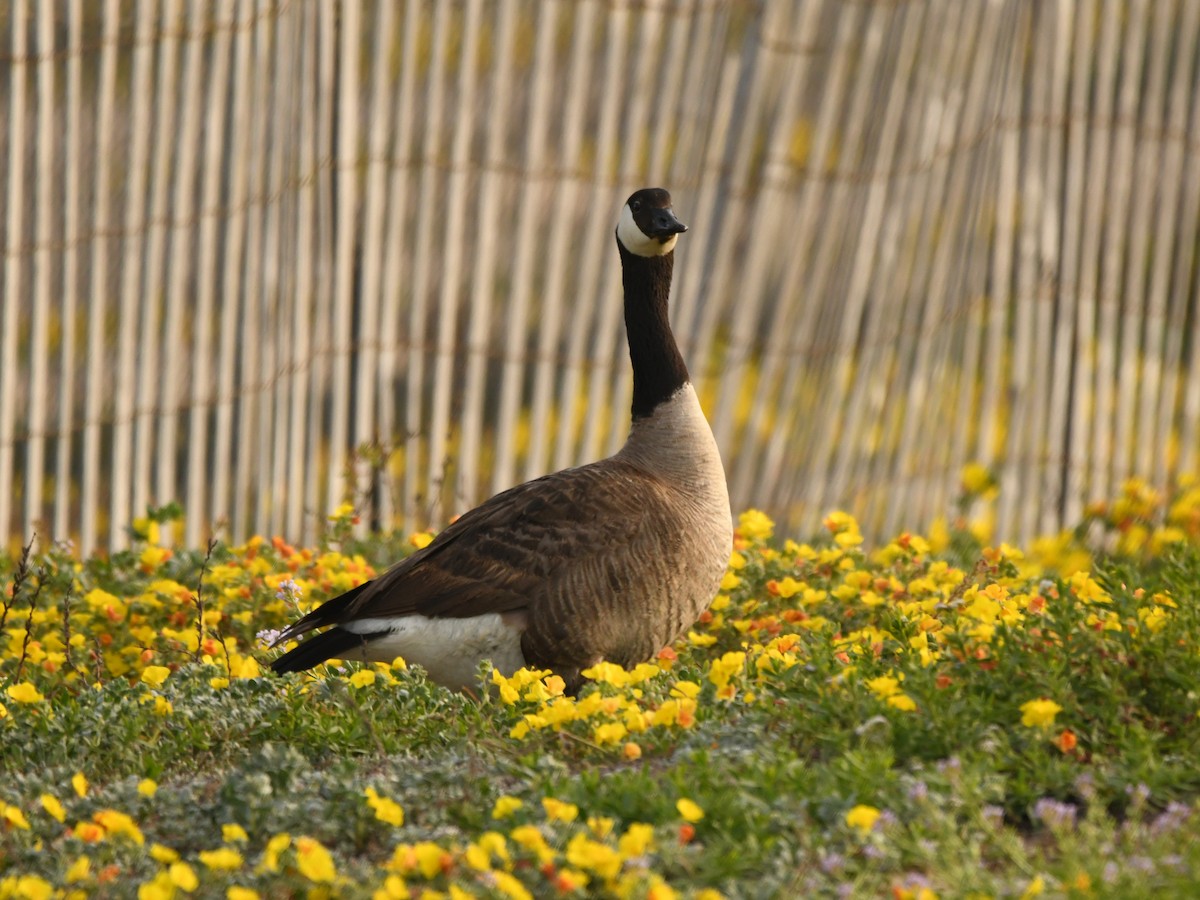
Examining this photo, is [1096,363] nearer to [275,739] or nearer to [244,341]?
[244,341]

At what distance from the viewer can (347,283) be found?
7199 millimetres

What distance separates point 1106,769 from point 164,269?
15.4 ft

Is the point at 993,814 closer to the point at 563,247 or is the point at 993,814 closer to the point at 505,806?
the point at 505,806

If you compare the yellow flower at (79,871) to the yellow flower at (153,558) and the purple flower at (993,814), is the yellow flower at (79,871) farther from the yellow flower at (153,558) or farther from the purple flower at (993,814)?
the yellow flower at (153,558)

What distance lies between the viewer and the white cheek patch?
18.0ft

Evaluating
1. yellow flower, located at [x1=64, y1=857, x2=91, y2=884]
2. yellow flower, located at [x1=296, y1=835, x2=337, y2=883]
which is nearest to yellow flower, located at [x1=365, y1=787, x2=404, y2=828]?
yellow flower, located at [x1=296, y1=835, x2=337, y2=883]

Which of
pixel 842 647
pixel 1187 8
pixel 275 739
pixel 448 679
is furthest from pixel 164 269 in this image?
pixel 1187 8

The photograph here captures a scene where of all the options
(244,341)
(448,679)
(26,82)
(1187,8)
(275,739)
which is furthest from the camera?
(1187,8)

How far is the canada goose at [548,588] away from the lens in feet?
15.4

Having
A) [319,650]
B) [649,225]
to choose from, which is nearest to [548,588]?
[319,650]

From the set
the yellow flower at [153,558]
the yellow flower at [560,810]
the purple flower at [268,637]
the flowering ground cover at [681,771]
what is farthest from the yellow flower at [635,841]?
the yellow flower at [153,558]

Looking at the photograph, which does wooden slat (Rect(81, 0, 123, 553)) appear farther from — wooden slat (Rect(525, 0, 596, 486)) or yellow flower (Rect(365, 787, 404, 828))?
yellow flower (Rect(365, 787, 404, 828))

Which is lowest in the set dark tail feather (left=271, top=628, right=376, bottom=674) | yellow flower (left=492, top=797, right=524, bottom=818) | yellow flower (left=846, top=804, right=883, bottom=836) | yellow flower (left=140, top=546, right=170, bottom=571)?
yellow flower (left=140, top=546, right=170, bottom=571)

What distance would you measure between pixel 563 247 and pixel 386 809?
4644mm
